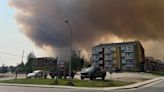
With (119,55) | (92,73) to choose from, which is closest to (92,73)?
(92,73)

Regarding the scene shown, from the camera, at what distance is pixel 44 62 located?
174 meters

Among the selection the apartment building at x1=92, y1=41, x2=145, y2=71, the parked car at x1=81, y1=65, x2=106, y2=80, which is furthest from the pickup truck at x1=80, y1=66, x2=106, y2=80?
the apartment building at x1=92, y1=41, x2=145, y2=71

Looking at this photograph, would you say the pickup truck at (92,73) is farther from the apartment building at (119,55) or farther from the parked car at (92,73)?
the apartment building at (119,55)

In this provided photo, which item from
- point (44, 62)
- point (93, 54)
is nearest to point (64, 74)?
point (93, 54)

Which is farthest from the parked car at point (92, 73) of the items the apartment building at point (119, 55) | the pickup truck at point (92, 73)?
the apartment building at point (119, 55)

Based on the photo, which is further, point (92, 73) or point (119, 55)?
point (119, 55)

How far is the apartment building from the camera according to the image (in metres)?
130

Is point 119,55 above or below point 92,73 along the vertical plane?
above

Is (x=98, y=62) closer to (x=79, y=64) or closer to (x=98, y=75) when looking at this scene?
(x=79, y=64)

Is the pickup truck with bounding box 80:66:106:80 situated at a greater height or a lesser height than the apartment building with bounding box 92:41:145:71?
lesser

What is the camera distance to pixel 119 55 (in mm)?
137125

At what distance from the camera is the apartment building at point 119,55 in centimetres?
13025

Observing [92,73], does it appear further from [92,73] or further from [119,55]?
[119,55]

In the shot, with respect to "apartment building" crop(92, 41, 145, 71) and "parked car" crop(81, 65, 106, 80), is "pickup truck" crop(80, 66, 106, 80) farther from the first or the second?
"apartment building" crop(92, 41, 145, 71)
